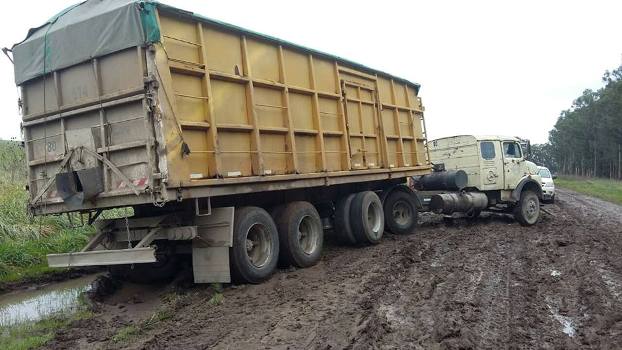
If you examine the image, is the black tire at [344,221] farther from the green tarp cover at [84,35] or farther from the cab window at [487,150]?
the cab window at [487,150]

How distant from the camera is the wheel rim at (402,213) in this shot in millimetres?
12391

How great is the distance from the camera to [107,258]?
6516 mm

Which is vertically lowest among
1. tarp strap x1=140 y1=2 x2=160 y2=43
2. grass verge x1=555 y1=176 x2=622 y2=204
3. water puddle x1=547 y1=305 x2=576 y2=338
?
grass verge x1=555 y1=176 x2=622 y2=204

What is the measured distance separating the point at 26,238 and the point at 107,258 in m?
5.54

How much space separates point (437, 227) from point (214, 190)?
28.8ft

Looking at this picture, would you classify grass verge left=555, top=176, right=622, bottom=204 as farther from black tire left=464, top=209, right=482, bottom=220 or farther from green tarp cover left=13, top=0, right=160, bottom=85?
green tarp cover left=13, top=0, right=160, bottom=85

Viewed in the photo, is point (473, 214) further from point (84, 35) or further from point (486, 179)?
point (84, 35)

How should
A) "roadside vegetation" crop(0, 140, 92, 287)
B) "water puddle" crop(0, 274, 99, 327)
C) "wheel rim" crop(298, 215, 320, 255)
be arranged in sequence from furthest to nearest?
"roadside vegetation" crop(0, 140, 92, 287)
"wheel rim" crop(298, 215, 320, 255)
"water puddle" crop(0, 274, 99, 327)

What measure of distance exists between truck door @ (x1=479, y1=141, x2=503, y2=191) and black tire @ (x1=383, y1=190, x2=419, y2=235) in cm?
287

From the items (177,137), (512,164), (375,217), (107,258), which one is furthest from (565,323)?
(512,164)

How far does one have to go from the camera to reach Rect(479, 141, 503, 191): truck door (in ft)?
47.1

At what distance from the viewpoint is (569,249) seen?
9.84m

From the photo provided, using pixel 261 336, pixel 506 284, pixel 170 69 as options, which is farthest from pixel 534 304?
pixel 170 69

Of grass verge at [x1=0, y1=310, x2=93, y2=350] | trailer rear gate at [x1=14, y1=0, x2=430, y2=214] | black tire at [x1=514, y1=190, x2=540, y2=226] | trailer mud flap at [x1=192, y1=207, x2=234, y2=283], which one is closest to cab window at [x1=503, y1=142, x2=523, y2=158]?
black tire at [x1=514, y1=190, x2=540, y2=226]
